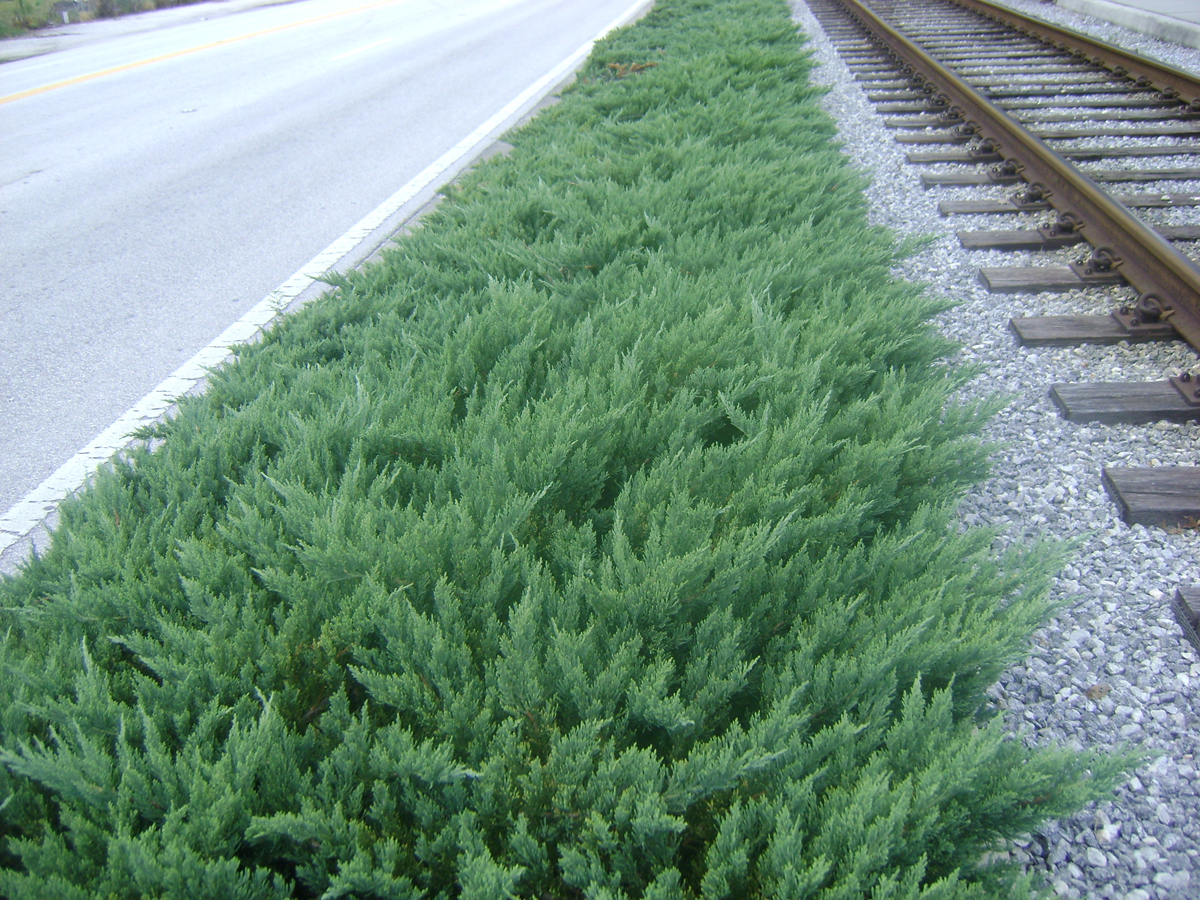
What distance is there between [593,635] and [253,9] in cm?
2680

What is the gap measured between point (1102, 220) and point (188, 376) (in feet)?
16.9

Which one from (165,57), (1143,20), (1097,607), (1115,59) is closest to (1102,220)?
(1097,607)

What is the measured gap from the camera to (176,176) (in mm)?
7398

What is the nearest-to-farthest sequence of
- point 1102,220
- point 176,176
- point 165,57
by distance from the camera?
point 1102,220, point 176,176, point 165,57

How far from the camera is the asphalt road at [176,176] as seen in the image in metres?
4.22

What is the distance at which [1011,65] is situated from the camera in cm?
884

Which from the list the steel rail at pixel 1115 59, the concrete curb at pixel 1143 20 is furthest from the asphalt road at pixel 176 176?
the concrete curb at pixel 1143 20

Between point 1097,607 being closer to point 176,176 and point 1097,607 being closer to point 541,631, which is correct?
point 541,631

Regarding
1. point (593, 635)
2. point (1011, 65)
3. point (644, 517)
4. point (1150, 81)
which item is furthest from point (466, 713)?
point (1011, 65)

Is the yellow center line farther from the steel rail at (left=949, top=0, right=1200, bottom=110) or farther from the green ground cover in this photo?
the steel rail at (left=949, top=0, right=1200, bottom=110)

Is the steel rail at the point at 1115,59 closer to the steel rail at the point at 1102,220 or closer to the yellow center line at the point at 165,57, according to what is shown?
the steel rail at the point at 1102,220

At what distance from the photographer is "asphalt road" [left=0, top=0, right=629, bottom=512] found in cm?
422

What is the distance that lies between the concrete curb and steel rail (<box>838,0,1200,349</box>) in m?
4.49

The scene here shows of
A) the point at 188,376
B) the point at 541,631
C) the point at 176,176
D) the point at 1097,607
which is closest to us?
the point at 541,631
